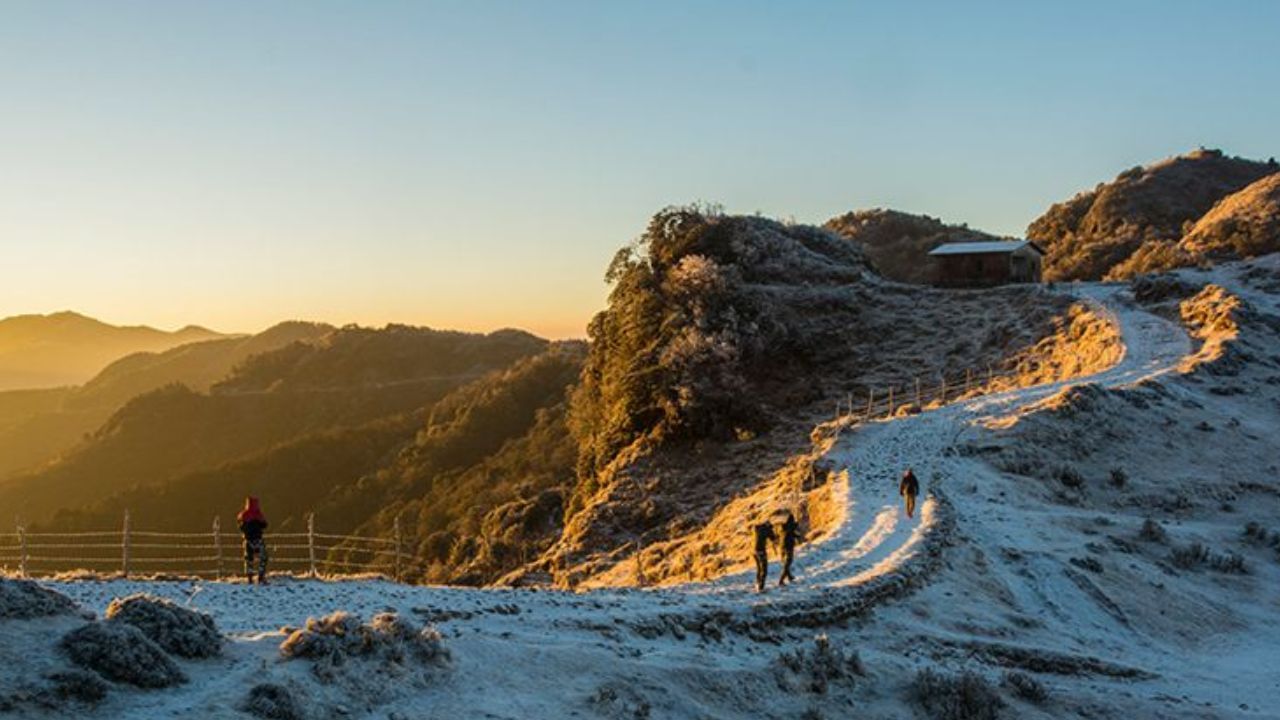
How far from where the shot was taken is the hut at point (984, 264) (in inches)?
2820

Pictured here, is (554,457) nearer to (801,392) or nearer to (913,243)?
(801,392)

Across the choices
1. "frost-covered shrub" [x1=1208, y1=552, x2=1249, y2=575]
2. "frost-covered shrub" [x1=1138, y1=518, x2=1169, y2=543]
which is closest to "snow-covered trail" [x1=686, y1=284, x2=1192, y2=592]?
"frost-covered shrub" [x1=1138, y1=518, x2=1169, y2=543]

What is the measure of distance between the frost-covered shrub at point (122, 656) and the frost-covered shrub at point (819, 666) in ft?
28.4

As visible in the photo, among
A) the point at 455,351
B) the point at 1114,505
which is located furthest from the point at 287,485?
the point at 1114,505

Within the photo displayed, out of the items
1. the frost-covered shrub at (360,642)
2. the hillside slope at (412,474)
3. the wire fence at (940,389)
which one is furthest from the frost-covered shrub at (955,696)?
the hillside slope at (412,474)

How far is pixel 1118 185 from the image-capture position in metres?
114

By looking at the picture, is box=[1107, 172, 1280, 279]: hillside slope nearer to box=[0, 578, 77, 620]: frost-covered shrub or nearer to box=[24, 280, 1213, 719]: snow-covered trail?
box=[24, 280, 1213, 719]: snow-covered trail

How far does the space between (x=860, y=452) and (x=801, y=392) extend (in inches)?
635

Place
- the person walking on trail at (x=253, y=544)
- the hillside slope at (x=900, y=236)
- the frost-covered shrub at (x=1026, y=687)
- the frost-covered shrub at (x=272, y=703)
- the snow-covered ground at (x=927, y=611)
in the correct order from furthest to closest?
the hillside slope at (x=900, y=236) < the person walking on trail at (x=253, y=544) < the frost-covered shrub at (x=1026, y=687) < the snow-covered ground at (x=927, y=611) < the frost-covered shrub at (x=272, y=703)

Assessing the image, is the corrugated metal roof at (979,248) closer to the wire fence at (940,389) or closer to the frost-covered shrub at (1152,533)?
the wire fence at (940,389)

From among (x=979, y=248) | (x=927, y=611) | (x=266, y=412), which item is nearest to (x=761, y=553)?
(x=927, y=611)

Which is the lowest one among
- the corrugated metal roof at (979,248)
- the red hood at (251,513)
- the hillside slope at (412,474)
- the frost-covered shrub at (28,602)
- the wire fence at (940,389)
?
the hillside slope at (412,474)

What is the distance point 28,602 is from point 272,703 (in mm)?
3917

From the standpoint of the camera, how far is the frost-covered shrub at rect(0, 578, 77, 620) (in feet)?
43.2
